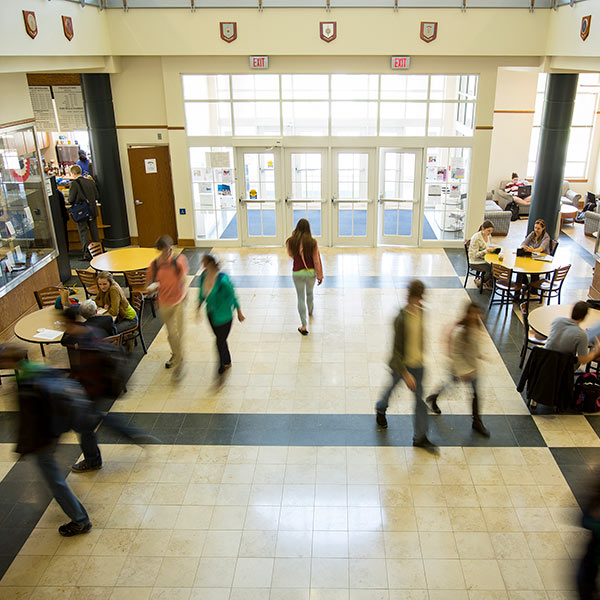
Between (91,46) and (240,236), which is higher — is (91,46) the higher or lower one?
the higher one

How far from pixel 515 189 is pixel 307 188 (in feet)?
22.3

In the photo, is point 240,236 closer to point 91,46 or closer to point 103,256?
point 103,256

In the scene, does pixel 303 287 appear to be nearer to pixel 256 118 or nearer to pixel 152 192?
pixel 256 118

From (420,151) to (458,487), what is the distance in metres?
8.02

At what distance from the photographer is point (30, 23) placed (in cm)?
747

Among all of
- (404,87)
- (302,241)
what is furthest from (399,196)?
(302,241)

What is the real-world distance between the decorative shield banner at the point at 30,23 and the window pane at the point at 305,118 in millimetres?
5055

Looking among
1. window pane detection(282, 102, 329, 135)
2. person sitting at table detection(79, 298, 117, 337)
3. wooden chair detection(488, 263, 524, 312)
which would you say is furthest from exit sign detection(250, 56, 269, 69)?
person sitting at table detection(79, 298, 117, 337)

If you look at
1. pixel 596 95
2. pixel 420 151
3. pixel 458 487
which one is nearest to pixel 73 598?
pixel 458 487

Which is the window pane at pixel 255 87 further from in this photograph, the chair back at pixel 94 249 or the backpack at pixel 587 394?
the backpack at pixel 587 394

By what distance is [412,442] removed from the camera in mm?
6051

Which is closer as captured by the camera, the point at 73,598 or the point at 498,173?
the point at 73,598

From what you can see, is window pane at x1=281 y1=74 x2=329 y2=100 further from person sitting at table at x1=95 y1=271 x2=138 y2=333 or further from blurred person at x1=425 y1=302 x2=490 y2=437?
blurred person at x1=425 y1=302 x2=490 y2=437

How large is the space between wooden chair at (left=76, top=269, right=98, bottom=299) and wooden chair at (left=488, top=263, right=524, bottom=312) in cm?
599
